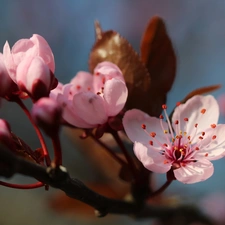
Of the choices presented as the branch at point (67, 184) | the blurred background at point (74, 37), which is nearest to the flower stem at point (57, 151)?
the branch at point (67, 184)

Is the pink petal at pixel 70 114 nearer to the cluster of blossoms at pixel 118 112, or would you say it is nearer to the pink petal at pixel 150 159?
the cluster of blossoms at pixel 118 112

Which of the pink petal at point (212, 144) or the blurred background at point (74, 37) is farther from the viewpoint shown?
the blurred background at point (74, 37)

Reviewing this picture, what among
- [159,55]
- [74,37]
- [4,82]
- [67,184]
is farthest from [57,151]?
[74,37]

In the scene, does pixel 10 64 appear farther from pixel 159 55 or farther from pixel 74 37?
pixel 74 37

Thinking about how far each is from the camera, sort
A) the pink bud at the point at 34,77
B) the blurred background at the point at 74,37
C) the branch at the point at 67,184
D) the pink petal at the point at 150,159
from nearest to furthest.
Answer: the branch at the point at 67,184 < the pink bud at the point at 34,77 < the pink petal at the point at 150,159 < the blurred background at the point at 74,37

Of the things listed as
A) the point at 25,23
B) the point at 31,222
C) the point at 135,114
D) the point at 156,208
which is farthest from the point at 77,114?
the point at 25,23

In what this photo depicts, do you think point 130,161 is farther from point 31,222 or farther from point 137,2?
point 137,2
